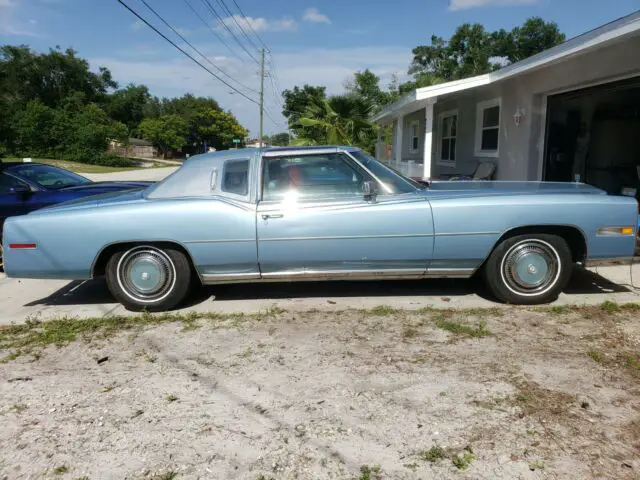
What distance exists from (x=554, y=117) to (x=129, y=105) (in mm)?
72275

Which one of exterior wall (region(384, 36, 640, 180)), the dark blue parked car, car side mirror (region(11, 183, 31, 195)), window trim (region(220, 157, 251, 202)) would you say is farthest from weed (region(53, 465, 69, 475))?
exterior wall (region(384, 36, 640, 180))

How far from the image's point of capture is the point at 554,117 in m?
11.0

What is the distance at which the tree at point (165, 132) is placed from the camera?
67.4 m

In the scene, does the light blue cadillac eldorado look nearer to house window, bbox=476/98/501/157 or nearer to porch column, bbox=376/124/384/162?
house window, bbox=476/98/501/157

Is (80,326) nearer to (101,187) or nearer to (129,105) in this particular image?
(101,187)

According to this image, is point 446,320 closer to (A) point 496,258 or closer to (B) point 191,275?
(A) point 496,258

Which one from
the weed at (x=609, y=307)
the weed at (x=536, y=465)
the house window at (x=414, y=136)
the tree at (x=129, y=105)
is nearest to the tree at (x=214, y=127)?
the tree at (x=129, y=105)

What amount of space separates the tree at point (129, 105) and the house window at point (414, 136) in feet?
196

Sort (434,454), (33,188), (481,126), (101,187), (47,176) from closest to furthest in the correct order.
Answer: (434,454) < (33,188) < (101,187) < (47,176) < (481,126)

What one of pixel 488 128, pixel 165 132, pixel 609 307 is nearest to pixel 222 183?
pixel 609 307

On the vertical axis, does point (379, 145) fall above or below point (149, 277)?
above

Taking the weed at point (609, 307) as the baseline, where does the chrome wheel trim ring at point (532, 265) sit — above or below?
above

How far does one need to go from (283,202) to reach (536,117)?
704 cm

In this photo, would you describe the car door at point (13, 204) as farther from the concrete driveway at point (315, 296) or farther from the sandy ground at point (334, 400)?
the sandy ground at point (334, 400)
